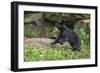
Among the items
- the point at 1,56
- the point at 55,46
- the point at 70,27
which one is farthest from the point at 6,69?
the point at 70,27

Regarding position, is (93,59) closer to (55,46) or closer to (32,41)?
(55,46)

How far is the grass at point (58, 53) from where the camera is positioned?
6.31 feet

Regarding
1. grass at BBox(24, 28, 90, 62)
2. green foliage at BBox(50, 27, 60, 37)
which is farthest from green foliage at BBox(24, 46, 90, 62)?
green foliage at BBox(50, 27, 60, 37)

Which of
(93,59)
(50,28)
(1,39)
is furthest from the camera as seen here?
(93,59)

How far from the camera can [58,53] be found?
2.02 m

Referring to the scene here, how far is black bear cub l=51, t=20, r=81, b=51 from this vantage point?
2023 millimetres

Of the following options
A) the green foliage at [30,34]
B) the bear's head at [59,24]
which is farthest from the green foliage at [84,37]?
the green foliage at [30,34]

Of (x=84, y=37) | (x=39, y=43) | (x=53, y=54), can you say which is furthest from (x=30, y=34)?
(x=84, y=37)

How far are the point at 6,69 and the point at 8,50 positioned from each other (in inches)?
5.4

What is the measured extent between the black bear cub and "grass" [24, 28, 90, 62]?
0.13ft

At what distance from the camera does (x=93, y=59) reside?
2.15 m

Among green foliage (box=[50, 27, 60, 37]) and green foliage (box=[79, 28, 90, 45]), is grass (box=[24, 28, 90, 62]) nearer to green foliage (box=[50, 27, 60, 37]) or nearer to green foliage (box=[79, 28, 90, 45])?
green foliage (box=[79, 28, 90, 45])

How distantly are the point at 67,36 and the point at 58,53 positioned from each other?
15 cm

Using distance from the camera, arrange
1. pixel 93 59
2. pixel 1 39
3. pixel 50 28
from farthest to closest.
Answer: pixel 93 59, pixel 50 28, pixel 1 39
